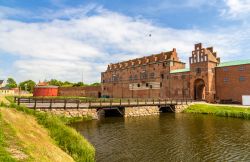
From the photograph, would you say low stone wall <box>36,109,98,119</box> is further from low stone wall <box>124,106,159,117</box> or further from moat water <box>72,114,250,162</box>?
low stone wall <box>124,106,159,117</box>

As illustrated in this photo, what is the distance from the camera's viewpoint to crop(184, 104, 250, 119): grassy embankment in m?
31.0

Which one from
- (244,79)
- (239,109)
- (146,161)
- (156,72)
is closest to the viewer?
(146,161)

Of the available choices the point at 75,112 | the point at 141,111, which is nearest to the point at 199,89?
the point at 141,111

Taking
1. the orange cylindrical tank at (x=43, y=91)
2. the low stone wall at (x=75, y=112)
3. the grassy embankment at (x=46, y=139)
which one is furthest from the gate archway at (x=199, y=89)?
the orange cylindrical tank at (x=43, y=91)

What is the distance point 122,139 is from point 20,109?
358 inches

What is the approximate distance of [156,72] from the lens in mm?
60062

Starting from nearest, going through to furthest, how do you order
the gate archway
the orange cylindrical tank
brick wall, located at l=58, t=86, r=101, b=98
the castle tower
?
the castle tower < the gate archway < the orange cylindrical tank < brick wall, located at l=58, t=86, r=101, b=98

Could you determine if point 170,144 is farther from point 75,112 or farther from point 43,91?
point 43,91

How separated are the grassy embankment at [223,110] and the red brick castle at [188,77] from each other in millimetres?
8675

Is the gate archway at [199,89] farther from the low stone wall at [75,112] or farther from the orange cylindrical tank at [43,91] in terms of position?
the orange cylindrical tank at [43,91]

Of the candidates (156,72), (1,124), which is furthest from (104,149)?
(156,72)

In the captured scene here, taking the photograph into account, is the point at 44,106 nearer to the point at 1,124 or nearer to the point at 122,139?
the point at 122,139

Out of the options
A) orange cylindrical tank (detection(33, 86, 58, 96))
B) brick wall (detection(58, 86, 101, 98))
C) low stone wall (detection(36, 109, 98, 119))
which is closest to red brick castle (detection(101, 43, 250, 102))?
brick wall (detection(58, 86, 101, 98))

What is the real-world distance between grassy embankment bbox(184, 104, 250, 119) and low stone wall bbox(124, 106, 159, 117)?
23.6ft
